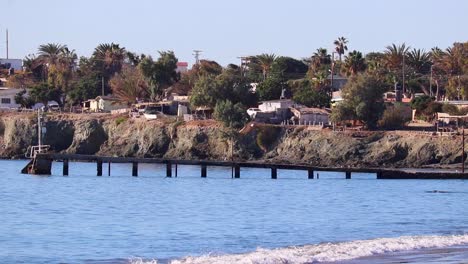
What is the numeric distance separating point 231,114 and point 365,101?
16.4 metres

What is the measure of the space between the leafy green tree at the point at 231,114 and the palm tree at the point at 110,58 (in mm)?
52108

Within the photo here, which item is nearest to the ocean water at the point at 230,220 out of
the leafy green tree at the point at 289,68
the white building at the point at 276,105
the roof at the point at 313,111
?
the roof at the point at 313,111

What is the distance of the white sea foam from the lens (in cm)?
3812

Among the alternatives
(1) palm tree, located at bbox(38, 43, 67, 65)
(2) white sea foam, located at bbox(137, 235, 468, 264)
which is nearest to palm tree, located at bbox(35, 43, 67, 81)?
(1) palm tree, located at bbox(38, 43, 67, 65)

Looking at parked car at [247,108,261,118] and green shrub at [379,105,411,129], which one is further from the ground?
parked car at [247,108,261,118]

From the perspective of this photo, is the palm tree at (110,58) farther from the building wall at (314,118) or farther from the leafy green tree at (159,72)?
the building wall at (314,118)

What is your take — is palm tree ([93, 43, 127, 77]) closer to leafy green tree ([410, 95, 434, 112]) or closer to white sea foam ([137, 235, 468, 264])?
leafy green tree ([410, 95, 434, 112])

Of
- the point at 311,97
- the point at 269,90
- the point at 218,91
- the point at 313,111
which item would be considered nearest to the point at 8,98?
the point at 218,91

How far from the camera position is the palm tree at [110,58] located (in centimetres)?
18475

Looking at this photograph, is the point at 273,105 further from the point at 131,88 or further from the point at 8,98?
the point at 8,98

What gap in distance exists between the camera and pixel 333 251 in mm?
40594

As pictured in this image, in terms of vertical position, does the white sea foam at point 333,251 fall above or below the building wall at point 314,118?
below

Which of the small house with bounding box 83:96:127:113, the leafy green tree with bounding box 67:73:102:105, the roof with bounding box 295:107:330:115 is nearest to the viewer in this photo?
the roof with bounding box 295:107:330:115

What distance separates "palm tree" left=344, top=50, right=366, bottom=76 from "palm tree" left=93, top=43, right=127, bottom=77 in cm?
4606
